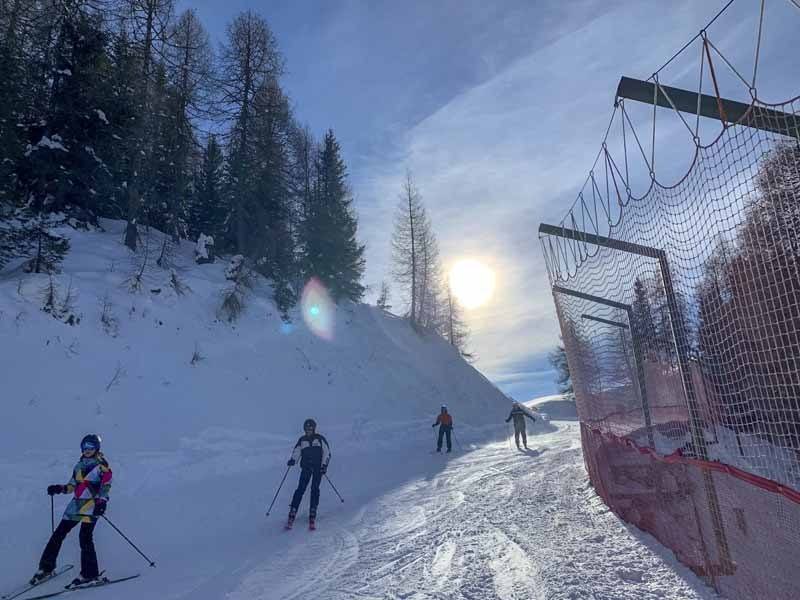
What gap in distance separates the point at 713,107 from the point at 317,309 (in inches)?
863

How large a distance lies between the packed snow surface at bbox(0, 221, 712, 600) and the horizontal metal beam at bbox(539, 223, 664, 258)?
10.2 feet

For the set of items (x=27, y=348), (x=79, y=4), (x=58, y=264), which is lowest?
(x=27, y=348)

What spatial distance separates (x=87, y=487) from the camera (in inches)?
225

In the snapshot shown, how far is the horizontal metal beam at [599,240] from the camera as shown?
5230 mm

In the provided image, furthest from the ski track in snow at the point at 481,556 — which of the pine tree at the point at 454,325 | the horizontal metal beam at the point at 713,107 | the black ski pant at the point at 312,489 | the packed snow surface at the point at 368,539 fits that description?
the pine tree at the point at 454,325

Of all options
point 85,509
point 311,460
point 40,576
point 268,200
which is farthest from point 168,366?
point 268,200

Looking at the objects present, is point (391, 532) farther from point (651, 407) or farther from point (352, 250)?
point (352, 250)

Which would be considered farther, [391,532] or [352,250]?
[352,250]

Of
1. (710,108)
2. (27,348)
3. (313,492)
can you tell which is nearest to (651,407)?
(710,108)

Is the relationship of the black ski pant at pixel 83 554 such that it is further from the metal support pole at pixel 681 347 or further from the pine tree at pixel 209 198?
the pine tree at pixel 209 198

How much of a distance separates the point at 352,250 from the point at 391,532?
2381cm

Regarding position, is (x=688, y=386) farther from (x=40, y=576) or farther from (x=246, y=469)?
(x=246, y=469)

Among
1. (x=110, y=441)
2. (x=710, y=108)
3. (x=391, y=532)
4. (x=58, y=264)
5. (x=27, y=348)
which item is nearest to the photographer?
(x=710, y=108)

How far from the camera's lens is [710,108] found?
4422 mm
